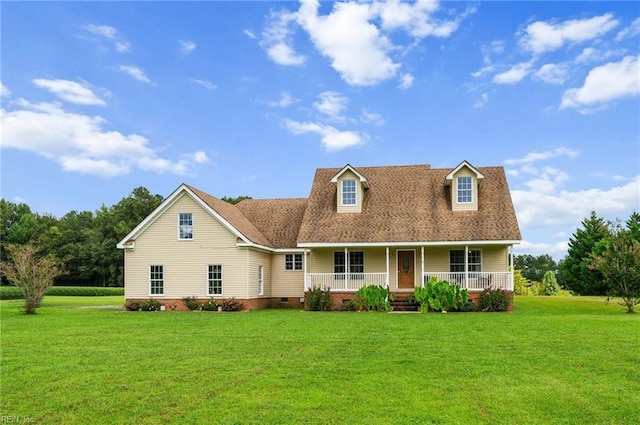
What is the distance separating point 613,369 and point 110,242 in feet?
205

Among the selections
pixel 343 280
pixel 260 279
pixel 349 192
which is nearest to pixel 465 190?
pixel 349 192

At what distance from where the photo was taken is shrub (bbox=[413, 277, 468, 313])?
79.0 feet

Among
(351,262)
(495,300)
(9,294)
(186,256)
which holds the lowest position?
(9,294)

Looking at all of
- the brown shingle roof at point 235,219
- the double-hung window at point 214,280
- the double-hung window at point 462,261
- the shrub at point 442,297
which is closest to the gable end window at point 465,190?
the double-hung window at point 462,261

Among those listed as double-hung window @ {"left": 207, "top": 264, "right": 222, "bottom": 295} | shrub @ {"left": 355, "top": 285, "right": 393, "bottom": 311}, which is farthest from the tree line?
shrub @ {"left": 355, "top": 285, "right": 393, "bottom": 311}

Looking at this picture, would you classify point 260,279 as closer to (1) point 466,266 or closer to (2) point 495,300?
(1) point 466,266

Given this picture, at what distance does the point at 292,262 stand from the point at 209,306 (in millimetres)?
5665

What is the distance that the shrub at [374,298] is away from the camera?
24625 mm

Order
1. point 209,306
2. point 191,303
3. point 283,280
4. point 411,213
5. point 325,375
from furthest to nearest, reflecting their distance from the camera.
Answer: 1. point 283,280
2. point 411,213
3. point 191,303
4. point 209,306
5. point 325,375

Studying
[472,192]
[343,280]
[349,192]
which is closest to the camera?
[343,280]

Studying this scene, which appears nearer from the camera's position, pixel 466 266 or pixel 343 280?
pixel 466 266

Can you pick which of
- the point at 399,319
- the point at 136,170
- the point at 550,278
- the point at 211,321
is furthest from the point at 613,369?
the point at 550,278

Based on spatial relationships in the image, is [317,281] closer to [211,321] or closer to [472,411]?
[211,321]

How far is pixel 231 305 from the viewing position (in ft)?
83.2
